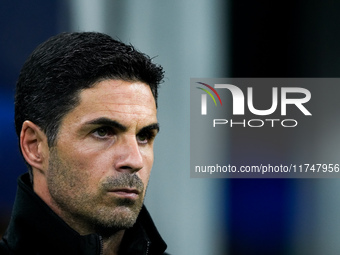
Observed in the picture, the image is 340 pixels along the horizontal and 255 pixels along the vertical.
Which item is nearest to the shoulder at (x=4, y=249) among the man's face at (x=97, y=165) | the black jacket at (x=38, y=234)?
the black jacket at (x=38, y=234)

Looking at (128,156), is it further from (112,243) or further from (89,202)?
(112,243)

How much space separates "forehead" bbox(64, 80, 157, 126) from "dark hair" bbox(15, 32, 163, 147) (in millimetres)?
27

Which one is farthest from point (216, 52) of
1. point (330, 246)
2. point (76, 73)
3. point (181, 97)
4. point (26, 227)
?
point (26, 227)

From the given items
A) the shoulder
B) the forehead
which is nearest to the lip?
the forehead

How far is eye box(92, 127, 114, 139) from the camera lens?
98.2 inches

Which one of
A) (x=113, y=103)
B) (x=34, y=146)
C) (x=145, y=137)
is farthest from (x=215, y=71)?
(x=34, y=146)

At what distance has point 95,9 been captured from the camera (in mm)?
4121

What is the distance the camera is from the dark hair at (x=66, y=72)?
99.7 inches

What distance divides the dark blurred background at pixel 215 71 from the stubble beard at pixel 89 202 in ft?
5.04

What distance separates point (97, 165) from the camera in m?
2.46

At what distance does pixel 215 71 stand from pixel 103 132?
1979mm

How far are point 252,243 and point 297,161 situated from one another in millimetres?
722

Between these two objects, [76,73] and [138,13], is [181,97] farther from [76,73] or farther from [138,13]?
[76,73]

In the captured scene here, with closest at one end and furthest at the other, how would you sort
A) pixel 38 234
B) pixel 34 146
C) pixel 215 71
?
1. pixel 38 234
2. pixel 34 146
3. pixel 215 71
